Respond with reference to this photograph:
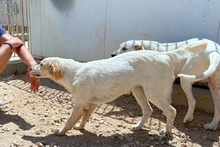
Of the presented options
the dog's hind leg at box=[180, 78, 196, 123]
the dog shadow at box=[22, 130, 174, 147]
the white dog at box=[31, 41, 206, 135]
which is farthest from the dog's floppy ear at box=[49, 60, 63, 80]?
the dog's hind leg at box=[180, 78, 196, 123]

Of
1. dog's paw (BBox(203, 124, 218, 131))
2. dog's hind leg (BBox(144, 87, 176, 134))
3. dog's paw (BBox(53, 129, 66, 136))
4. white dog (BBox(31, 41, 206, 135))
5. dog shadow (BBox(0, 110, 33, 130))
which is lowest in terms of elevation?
dog shadow (BBox(0, 110, 33, 130))

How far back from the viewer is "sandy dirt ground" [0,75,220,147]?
3.66m

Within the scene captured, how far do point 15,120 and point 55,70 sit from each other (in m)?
1.15

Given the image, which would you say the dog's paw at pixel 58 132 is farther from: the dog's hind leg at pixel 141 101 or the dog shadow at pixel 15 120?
the dog's hind leg at pixel 141 101

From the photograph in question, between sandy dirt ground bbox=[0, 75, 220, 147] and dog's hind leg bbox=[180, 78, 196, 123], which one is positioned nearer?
sandy dirt ground bbox=[0, 75, 220, 147]

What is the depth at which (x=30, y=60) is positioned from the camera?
166 inches

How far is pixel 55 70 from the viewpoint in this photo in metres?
3.64

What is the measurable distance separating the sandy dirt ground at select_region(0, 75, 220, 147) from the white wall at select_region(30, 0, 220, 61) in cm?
126

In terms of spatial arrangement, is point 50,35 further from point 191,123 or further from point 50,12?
point 191,123

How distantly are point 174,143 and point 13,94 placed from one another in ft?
9.87

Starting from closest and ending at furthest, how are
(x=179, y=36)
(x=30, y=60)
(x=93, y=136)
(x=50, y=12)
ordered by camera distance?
(x=93, y=136) < (x=30, y=60) < (x=179, y=36) < (x=50, y=12)

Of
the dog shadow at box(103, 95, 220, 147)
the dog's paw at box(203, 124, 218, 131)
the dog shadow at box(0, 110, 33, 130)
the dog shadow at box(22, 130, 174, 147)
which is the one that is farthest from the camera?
the dog's paw at box(203, 124, 218, 131)

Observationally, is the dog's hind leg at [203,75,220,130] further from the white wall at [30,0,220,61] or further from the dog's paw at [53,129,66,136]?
the dog's paw at [53,129,66,136]

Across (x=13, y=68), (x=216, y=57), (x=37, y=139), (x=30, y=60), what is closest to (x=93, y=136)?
(x=37, y=139)
